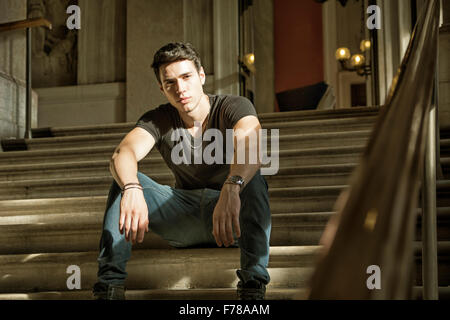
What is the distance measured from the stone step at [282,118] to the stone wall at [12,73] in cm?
22

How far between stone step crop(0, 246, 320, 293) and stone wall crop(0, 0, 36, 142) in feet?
7.40

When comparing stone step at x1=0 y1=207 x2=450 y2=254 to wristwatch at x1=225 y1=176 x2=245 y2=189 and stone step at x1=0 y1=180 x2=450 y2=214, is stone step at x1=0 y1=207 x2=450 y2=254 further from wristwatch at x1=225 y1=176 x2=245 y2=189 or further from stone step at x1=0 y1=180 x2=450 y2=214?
wristwatch at x1=225 y1=176 x2=245 y2=189

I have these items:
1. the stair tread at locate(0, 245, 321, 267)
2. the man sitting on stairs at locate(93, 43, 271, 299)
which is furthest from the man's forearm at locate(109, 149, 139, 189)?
the stair tread at locate(0, 245, 321, 267)

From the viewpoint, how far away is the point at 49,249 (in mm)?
2615

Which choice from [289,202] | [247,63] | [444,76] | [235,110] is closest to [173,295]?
[235,110]

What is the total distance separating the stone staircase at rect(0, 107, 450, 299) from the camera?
2.20 m

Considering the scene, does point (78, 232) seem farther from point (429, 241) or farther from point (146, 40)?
point (146, 40)

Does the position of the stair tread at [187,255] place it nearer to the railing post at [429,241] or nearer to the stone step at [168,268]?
the stone step at [168,268]

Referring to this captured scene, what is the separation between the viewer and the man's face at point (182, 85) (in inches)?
89.2

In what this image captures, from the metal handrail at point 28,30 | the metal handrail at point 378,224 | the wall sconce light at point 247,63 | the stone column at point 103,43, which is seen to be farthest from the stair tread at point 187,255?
the stone column at point 103,43

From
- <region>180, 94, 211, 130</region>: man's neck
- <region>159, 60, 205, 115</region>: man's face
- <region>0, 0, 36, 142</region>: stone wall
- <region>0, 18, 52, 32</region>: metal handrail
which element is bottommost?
<region>180, 94, 211, 130</region>: man's neck

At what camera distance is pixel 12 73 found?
4.60m

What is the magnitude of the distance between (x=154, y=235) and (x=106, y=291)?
0.55 metres
